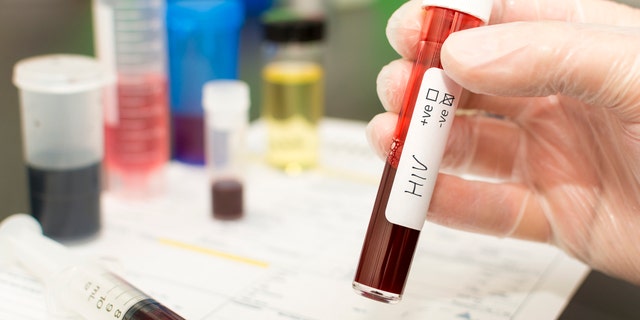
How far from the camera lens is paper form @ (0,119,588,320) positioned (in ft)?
2.43

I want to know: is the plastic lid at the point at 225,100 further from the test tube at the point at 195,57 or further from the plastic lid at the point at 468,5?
the plastic lid at the point at 468,5

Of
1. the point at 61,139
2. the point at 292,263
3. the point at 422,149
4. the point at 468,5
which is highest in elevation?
the point at 468,5

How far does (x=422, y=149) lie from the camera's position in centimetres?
61

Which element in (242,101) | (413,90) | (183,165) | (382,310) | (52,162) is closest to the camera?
(413,90)

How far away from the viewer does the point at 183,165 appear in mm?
1156

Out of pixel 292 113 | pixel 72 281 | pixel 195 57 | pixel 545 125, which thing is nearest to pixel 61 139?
pixel 72 281

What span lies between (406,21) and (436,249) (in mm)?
319

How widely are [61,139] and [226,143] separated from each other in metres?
0.23

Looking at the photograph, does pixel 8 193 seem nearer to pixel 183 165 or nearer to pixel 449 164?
pixel 183 165

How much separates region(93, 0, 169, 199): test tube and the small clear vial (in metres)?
0.20

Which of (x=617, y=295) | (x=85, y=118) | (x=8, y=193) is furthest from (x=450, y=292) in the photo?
(x=8, y=193)

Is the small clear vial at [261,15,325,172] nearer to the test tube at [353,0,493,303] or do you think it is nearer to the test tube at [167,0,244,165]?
the test tube at [167,0,244,165]

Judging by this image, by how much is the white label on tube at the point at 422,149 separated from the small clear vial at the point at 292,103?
539mm

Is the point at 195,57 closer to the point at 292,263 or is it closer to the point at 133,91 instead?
the point at 133,91
